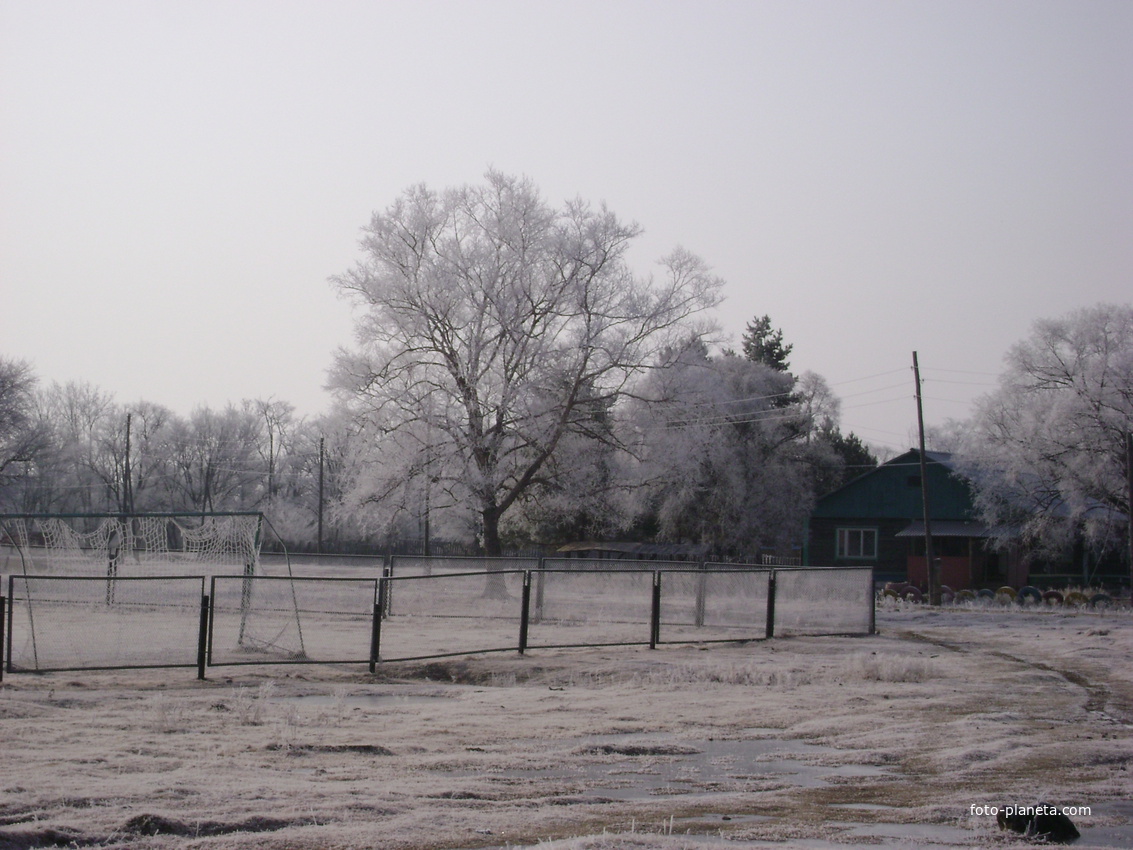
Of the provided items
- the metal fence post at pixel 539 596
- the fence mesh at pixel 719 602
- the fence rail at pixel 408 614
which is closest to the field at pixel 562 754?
the fence rail at pixel 408 614

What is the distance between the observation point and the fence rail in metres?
14.8

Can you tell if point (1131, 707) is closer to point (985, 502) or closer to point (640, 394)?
point (640, 394)

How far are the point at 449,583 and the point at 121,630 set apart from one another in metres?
9.56

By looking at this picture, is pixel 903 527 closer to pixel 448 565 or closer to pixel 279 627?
pixel 448 565

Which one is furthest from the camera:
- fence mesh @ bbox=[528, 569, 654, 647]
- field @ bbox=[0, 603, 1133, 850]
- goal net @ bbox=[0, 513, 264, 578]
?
fence mesh @ bbox=[528, 569, 654, 647]

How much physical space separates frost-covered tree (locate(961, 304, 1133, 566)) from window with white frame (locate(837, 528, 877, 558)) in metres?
5.78

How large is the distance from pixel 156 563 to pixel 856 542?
1525 inches

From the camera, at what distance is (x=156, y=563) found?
82.8ft

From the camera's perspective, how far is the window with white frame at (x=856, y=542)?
5506 cm

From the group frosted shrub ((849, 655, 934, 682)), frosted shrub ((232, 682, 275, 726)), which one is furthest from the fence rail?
frosted shrub ((849, 655, 934, 682))

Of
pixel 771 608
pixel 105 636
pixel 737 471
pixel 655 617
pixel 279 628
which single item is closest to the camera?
pixel 105 636

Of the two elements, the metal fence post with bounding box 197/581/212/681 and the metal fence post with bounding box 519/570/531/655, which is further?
the metal fence post with bounding box 519/570/531/655

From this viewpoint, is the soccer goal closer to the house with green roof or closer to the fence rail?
the fence rail

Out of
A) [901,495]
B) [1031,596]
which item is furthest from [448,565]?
[901,495]
